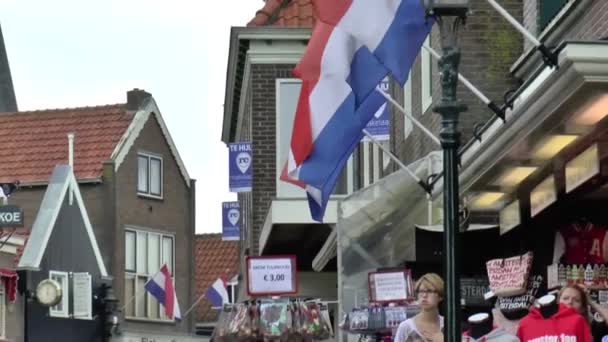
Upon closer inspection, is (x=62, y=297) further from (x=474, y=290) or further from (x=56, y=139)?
(x=474, y=290)

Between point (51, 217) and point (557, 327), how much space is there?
4215 centimetres

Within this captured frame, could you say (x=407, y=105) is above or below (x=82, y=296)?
above

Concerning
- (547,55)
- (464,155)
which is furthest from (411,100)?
(547,55)

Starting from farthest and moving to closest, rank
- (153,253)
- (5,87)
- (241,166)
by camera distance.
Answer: (5,87) < (153,253) < (241,166)

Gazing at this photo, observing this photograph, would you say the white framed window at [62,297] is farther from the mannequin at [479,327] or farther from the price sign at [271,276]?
the mannequin at [479,327]

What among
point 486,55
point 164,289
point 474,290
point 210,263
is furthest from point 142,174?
point 474,290

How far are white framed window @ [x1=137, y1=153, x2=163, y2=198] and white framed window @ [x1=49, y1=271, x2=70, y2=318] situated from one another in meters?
6.21

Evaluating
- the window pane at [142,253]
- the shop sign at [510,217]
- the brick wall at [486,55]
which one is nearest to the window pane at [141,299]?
the window pane at [142,253]

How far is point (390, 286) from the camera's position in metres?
20.0

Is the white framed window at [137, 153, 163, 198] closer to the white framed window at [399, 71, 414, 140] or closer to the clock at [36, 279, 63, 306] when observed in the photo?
the clock at [36, 279, 63, 306]

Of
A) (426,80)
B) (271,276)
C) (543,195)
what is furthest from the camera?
(426,80)

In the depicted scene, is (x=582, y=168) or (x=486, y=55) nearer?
(x=582, y=168)

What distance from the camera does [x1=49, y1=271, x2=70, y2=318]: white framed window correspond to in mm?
53741

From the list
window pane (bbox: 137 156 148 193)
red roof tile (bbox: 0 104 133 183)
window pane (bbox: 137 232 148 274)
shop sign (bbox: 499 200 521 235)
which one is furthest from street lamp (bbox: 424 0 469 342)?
window pane (bbox: 137 156 148 193)
